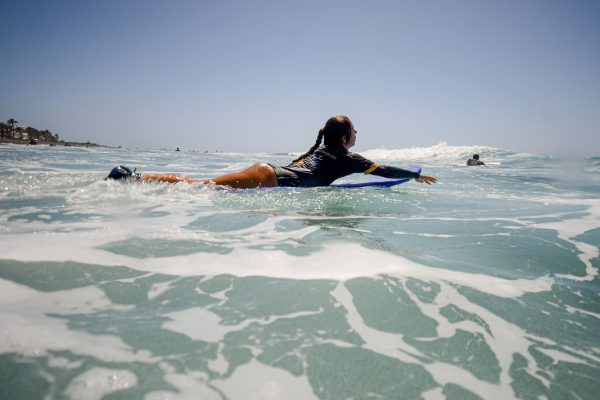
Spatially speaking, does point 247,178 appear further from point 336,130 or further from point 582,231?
point 582,231

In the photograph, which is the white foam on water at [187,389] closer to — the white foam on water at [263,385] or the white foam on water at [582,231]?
the white foam on water at [263,385]

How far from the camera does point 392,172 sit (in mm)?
5539

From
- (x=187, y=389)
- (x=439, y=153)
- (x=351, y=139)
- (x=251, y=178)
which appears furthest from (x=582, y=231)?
(x=439, y=153)

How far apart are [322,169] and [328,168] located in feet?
0.35

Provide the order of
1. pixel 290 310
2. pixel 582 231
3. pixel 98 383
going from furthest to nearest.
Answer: pixel 582 231
pixel 290 310
pixel 98 383

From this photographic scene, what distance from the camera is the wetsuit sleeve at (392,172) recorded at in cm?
543

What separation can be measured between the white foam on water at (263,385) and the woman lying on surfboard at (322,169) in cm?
426

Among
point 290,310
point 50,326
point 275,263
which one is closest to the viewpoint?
point 50,326

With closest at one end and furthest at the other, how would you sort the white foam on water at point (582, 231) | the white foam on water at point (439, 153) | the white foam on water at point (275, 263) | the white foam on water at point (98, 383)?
the white foam on water at point (98, 383) → the white foam on water at point (275, 263) → the white foam on water at point (582, 231) → the white foam on water at point (439, 153)

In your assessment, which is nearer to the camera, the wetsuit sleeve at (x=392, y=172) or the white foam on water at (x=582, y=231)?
the white foam on water at (x=582, y=231)

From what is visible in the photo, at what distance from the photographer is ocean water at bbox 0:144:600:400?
1.15m

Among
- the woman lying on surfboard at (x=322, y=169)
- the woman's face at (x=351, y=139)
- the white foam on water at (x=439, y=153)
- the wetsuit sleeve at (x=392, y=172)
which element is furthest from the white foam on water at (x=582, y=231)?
the white foam on water at (x=439, y=153)

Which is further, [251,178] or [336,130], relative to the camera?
[336,130]

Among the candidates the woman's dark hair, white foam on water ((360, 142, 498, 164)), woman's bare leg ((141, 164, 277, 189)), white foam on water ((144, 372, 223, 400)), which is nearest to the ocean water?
white foam on water ((144, 372, 223, 400))
